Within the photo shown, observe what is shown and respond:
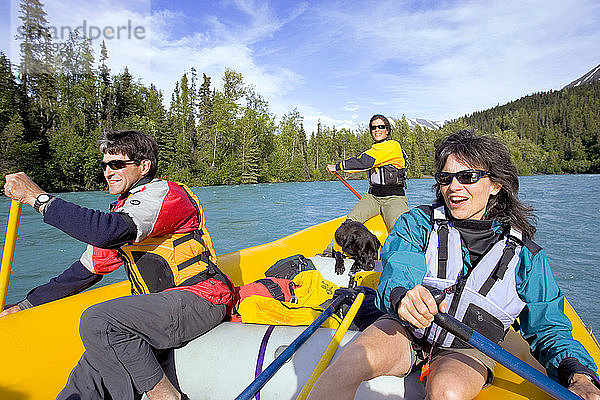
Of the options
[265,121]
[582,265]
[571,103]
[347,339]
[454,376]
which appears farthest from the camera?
[571,103]

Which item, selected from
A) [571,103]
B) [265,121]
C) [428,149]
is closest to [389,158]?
[265,121]

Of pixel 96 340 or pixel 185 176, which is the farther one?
pixel 185 176

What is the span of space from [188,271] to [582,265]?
570 cm

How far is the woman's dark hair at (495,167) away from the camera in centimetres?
142

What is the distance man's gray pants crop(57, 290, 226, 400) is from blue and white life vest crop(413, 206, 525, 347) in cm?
95

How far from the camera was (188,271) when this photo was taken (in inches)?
64.7

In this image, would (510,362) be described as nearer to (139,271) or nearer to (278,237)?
(139,271)

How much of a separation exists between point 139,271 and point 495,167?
5.03 feet

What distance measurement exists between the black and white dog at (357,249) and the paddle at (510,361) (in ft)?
6.29

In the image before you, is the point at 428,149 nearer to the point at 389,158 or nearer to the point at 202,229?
the point at 389,158

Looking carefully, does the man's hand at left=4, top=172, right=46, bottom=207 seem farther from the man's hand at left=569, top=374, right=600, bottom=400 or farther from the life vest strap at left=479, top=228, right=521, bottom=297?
the man's hand at left=569, top=374, right=600, bottom=400

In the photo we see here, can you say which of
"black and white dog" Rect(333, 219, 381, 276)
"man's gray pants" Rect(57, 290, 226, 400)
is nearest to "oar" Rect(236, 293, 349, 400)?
"man's gray pants" Rect(57, 290, 226, 400)

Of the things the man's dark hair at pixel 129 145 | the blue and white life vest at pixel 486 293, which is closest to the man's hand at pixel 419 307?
the blue and white life vest at pixel 486 293

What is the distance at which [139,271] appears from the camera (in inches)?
64.4
